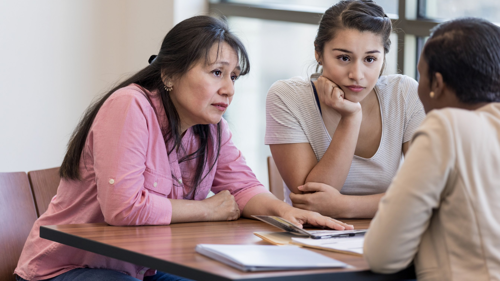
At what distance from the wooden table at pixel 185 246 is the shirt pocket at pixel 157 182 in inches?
5.3

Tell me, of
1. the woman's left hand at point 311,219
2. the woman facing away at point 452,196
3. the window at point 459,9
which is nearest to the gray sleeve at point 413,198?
the woman facing away at point 452,196

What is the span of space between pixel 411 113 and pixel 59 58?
241cm

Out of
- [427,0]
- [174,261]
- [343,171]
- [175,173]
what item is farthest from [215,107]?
[427,0]

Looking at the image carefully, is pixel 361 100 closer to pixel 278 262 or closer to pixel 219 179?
pixel 219 179

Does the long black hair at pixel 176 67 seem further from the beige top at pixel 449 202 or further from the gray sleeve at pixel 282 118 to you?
the beige top at pixel 449 202

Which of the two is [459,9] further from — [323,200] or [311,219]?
[311,219]

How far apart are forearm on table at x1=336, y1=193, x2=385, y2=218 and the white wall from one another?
1663mm

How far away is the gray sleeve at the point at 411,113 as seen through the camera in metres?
1.84

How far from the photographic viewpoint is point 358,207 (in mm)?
1599

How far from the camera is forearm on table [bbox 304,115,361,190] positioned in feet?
5.55

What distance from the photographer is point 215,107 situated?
62.7 inches

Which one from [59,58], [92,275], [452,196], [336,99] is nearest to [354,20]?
[336,99]

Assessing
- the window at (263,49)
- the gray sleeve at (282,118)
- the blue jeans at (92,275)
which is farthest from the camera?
the window at (263,49)

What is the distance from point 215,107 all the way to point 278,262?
2.51ft
